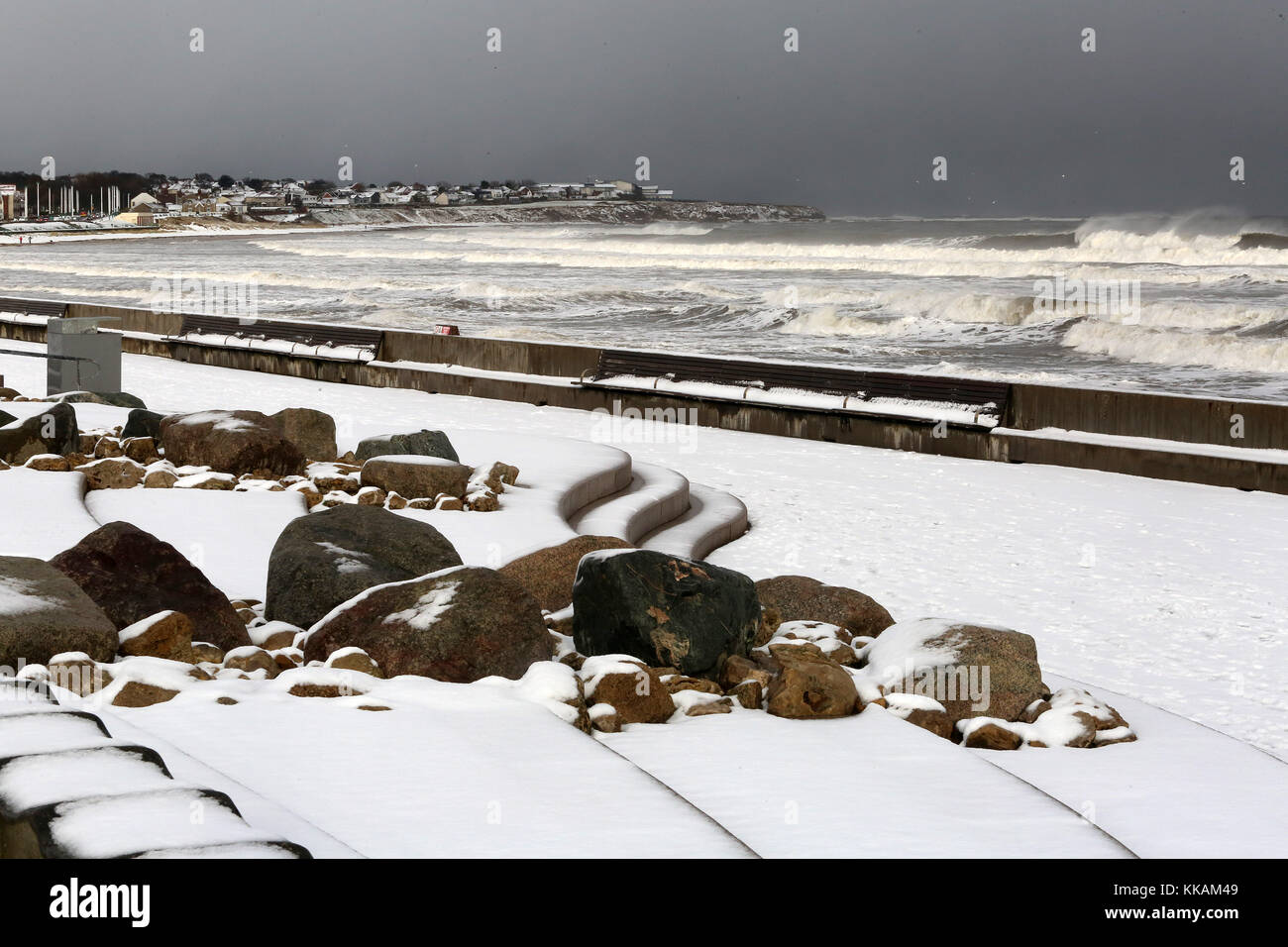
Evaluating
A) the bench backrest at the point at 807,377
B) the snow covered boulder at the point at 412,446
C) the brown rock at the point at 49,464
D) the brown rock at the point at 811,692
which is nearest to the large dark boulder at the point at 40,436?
the brown rock at the point at 49,464

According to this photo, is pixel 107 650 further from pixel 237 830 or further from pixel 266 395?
pixel 266 395

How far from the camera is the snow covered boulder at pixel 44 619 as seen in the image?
15.6 ft

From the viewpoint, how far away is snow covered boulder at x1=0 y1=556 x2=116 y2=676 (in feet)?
15.6

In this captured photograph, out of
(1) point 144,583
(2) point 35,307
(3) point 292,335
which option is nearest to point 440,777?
(1) point 144,583

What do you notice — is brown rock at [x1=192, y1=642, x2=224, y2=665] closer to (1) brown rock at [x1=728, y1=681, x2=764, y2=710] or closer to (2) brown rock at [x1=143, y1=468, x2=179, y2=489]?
(1) brown rock at [x1=728, y1=681, x2=764, y2=710]

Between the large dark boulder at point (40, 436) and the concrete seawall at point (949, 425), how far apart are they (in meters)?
7.74

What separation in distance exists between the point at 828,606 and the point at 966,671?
1.48 meters

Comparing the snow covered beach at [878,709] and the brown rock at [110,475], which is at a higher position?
the brown rock at [110,475]

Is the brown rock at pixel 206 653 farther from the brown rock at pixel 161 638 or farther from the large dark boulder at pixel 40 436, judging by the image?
the large dark boulder at pixel 40 436

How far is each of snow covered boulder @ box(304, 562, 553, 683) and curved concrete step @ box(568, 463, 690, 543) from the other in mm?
3642

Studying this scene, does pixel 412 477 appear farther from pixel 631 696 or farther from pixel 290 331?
pixel 290 331

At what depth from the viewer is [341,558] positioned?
627cm

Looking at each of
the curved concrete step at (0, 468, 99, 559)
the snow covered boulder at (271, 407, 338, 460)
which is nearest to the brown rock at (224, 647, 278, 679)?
the curved concrete step at (0, 468, 99, 559)
